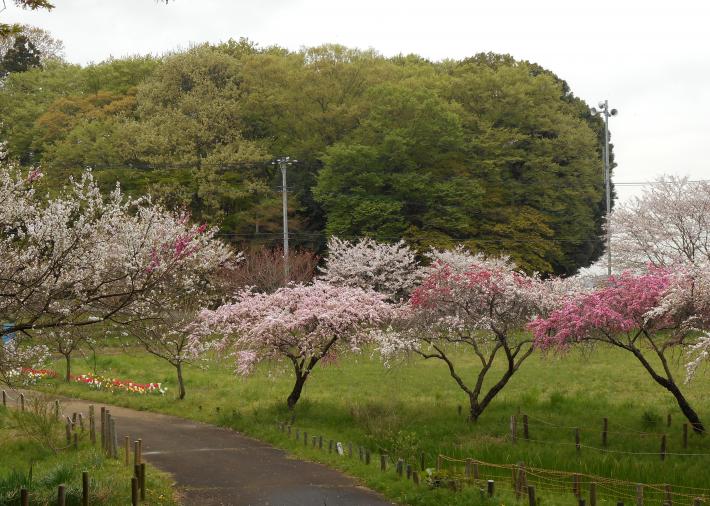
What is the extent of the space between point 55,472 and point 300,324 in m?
9.86

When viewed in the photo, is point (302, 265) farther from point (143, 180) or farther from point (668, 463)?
point (668, 463)

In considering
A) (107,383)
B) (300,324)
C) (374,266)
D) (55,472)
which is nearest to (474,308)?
(300,324)

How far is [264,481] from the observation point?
59.5ft

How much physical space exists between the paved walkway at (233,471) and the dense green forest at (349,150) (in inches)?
1109

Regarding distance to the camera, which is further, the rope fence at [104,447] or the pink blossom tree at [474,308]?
the pink blossom tree at [474,308]

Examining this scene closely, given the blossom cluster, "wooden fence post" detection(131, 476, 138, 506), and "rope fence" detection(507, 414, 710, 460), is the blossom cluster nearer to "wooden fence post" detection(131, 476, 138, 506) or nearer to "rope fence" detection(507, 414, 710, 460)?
"rope fence" detection(507, 414, 710, 460)

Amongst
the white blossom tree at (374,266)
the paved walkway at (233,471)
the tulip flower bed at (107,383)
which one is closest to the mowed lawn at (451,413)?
the tulip flower bed at (107,383)

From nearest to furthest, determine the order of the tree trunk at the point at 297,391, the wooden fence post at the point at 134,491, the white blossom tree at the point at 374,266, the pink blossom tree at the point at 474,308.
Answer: the wooden fence post at the point at 134,491 < the pink blossom tree at the point at 474,308 < the tree trunk at the point at 297,391 < the white blossom tree at the point at 374,266

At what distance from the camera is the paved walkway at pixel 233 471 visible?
54.9 ft

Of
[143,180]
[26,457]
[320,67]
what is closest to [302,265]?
[143,180]

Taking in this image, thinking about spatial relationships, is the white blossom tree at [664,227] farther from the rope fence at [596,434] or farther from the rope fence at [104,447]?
the rope fence at [104,447]

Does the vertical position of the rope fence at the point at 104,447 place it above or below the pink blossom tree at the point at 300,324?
below

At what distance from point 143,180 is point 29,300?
1543 inches

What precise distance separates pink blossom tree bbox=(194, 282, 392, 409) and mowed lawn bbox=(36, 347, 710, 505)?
4.02ft
